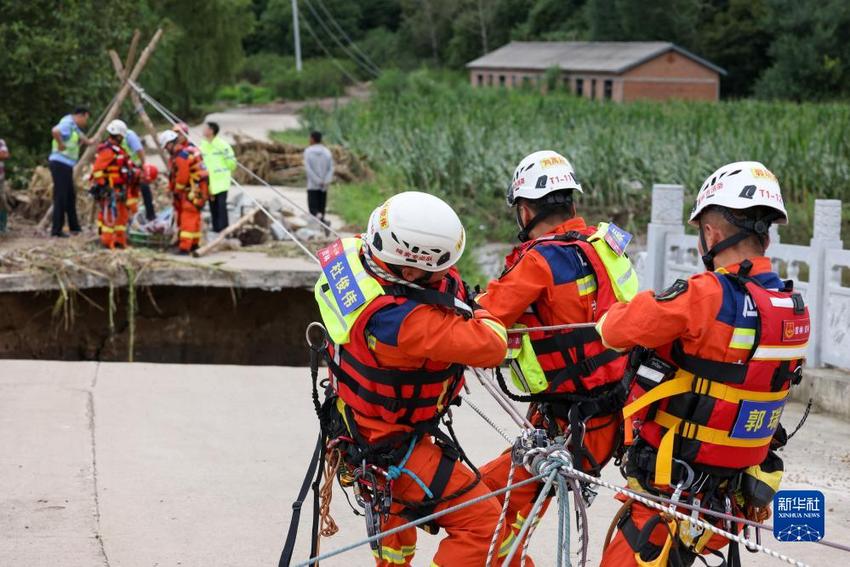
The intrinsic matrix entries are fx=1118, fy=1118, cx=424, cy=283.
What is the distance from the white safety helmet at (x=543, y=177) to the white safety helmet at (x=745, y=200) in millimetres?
925

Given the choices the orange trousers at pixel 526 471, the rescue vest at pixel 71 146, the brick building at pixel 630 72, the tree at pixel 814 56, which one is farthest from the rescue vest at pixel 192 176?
the tree at pixel 814 56

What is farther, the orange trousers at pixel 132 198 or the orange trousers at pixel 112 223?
the orange trousers at pixel 132 198

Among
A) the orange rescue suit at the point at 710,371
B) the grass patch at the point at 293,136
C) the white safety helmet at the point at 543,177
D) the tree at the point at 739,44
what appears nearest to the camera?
the orange rescue suit at the point at 710,371

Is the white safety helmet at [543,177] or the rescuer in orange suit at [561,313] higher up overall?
the white safety helmet at [543,177]

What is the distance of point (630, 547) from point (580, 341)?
99 cm

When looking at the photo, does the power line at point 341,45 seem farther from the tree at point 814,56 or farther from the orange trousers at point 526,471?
the orange trousers at point 526,471

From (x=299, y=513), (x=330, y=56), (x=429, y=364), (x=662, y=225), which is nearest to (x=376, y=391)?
(x=429, y=364)

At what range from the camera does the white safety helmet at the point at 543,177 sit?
489cm

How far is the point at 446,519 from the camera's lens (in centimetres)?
432

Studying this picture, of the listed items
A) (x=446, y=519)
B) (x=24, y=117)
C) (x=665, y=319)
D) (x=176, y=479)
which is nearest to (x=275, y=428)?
(x=176, y=479)

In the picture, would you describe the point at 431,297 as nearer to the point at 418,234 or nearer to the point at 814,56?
the point at 418,234

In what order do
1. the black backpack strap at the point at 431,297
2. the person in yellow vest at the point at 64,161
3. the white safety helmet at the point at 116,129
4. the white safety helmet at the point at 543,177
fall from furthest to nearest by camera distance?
the person in yellow vest at the point at 64,161 → the white safety helmet at the point at 116,129 → the white safety helmet at the point at 543,177 → the black backpack strap at the point at 431,297

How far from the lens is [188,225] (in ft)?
47.4

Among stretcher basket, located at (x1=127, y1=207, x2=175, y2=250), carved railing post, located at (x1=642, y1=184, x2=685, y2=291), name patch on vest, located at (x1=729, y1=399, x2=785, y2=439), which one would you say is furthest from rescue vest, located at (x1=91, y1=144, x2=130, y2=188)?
name patch on vest, located at (x1=729, y1=399, x2=785, y2=439)
